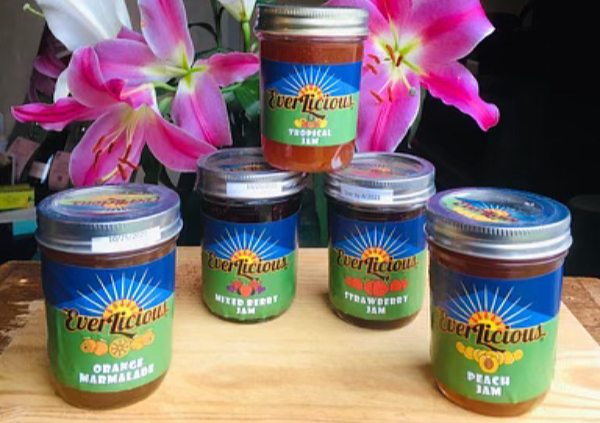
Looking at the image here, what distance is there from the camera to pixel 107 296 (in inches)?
22.8

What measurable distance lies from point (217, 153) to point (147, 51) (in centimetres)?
14

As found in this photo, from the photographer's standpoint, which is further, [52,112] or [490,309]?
[52,112]

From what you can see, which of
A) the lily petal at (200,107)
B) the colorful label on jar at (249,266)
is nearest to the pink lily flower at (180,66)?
the lily petal at (200,107)

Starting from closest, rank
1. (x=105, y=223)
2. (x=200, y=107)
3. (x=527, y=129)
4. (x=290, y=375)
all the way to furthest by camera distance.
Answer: (x=105, y=223) → (x=290, y=375) → (x=200, y=107) → (x=527, y=129)

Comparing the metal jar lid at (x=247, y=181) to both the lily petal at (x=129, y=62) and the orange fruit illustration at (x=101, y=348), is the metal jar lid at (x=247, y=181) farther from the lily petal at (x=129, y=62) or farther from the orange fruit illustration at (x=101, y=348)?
the orange fruit illustration at (x=101, y=348)

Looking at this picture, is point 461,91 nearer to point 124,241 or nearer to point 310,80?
point 310,80

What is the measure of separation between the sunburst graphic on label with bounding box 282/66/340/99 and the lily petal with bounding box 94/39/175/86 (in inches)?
5.9

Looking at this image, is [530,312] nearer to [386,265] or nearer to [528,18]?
[386,265]

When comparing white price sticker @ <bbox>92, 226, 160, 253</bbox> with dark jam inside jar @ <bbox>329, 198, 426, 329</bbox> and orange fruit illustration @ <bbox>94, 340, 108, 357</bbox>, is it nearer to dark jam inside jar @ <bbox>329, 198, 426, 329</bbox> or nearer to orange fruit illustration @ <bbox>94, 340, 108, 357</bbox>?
orange fruit illustration @ <bbox>94, 340, 108, 357</bbox>

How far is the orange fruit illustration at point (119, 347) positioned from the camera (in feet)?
1.94

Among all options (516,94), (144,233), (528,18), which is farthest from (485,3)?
(144,233)

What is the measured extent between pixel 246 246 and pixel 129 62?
229 mm

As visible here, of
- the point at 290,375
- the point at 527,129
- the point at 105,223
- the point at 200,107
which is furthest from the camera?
the point at 527,129

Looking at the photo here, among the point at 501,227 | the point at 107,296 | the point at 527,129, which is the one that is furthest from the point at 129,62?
the point at 527,129
